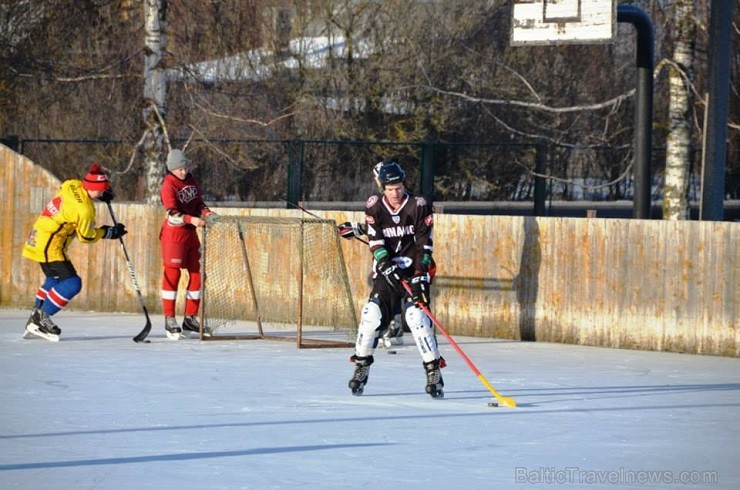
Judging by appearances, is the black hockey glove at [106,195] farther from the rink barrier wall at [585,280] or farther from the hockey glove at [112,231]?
the rink barrier wall at [585,280]

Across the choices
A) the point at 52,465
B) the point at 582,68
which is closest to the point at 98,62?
the point at 582,68

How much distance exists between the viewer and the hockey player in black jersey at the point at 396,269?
9.54 m

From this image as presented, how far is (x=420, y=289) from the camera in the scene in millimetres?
9617

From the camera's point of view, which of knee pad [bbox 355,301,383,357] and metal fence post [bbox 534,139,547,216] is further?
metal fence post [bbox 534,139,547,216]

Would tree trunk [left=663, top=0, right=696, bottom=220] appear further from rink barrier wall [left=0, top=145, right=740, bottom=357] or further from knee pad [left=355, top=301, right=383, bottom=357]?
knee pad [left=355, top=301, right=383, bottom=357]

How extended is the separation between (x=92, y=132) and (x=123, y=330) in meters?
14.9

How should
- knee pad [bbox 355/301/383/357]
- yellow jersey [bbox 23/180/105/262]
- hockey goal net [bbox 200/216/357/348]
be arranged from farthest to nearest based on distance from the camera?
hockey goal net [bbox 200/216/357/348], yellow jersey [bbox 23/180/105/262], knee pad [bbox 355/301/383/357]

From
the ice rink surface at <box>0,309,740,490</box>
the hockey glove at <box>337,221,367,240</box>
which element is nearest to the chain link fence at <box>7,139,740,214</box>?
the ice rink surface at <box>0,309,740,490</box>

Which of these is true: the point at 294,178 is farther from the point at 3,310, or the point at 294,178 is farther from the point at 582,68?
the point at 582,68

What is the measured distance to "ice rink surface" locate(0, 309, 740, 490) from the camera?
6.92 m

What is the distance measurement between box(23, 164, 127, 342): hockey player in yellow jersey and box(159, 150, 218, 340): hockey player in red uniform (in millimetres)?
507

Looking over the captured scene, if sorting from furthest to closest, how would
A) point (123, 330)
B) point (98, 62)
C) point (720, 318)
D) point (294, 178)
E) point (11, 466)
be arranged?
point (98, 62) → point (294, 178) → point (123, 330) → point (720, 318) → point (11, 466)

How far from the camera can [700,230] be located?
41.1 ft

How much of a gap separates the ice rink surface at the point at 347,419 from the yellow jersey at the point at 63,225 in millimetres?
839
